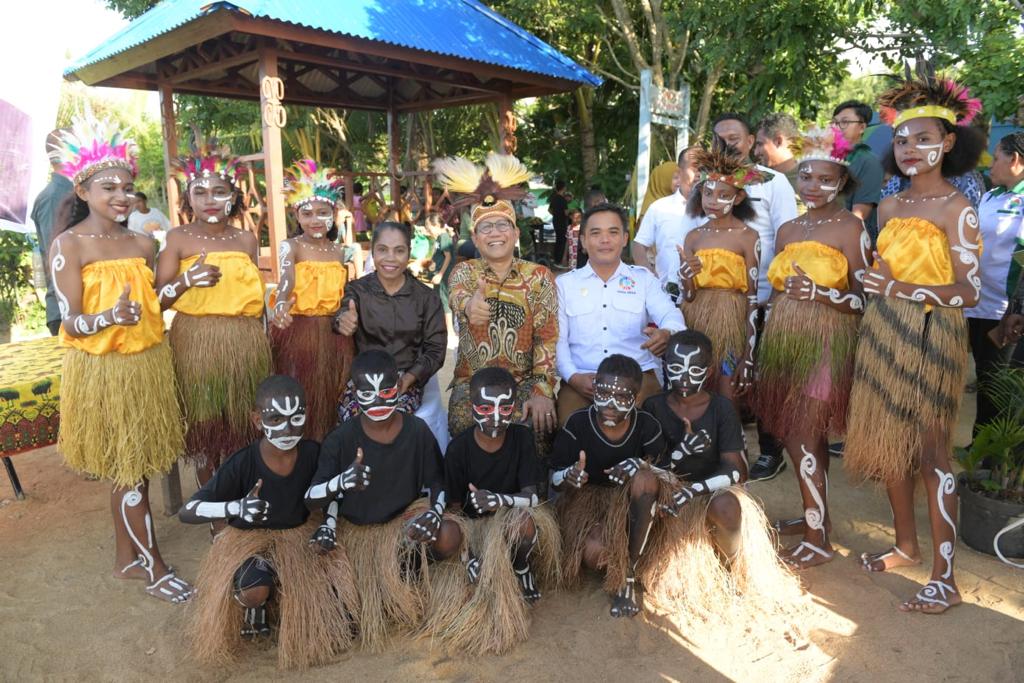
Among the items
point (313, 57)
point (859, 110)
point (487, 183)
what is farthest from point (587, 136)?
point (487, 183)

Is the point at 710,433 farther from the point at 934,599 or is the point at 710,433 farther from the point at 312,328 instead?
the point at 312,328

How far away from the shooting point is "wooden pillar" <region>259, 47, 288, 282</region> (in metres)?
6.86

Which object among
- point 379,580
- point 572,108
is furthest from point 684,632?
point 572,108

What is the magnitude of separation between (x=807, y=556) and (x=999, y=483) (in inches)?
38.6

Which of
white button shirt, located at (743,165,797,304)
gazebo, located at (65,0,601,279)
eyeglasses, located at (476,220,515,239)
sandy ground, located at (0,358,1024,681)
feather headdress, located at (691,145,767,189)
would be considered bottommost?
sandy ground, located at (0,358,1024,681)

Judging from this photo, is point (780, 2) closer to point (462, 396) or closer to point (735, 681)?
point (462, 396)

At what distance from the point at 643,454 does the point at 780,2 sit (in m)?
6.24

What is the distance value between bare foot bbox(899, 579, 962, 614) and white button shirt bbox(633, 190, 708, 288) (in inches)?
73.7

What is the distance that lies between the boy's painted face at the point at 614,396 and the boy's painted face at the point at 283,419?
116 centimetres

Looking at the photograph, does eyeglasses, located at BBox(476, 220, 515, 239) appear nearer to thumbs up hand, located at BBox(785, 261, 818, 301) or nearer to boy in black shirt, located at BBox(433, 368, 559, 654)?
boy in black shirt, located at BBox(433, 368, 559, 654)

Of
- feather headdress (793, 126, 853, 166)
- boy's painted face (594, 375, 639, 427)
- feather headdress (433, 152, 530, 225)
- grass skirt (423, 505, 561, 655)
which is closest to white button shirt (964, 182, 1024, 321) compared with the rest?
feather headdress (793, 126, 853, 166)

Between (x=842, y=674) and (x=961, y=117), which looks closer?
(x=842, y=674)

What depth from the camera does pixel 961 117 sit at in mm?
2756

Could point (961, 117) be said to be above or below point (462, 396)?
above
